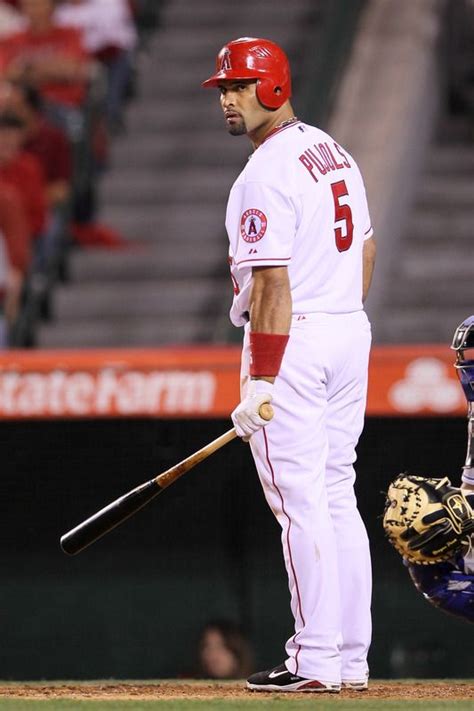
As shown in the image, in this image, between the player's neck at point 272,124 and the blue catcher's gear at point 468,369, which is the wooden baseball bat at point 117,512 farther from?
the player's neck at point 272,124

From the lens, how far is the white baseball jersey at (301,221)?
4754 mm

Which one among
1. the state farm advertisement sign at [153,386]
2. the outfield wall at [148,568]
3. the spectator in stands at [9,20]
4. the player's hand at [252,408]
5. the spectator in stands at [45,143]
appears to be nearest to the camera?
the player's hand at [252,408]

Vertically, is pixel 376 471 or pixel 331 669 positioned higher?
pixel 376 471

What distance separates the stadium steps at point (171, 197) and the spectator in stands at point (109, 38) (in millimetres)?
328

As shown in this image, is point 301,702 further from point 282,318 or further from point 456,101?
point 456,101

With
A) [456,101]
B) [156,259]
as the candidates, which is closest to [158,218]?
[156,259]

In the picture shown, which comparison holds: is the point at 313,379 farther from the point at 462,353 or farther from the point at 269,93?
the point at 269,93

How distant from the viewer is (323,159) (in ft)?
16.3

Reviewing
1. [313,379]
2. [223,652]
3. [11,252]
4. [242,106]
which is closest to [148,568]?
[223,652]

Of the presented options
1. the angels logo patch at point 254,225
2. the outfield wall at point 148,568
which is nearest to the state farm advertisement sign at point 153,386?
the outfield wall at point 148,568

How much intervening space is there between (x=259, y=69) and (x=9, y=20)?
22.4 ft

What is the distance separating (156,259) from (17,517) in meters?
2.76

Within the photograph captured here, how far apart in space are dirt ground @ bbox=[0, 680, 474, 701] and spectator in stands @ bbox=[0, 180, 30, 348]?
3850 millimetres

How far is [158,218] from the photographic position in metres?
10.3
